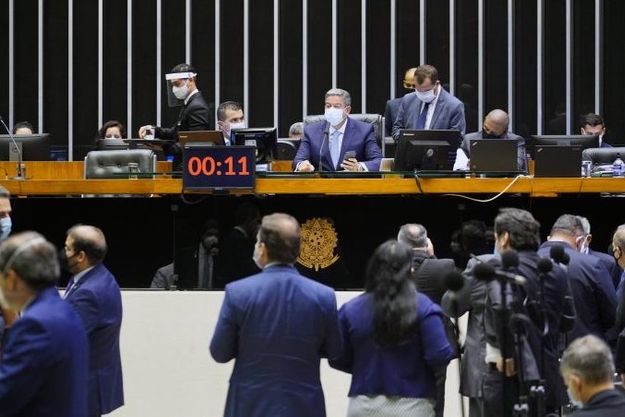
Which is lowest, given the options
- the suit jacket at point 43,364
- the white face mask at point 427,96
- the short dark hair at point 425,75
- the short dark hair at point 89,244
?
the suit jacket at point 43,364

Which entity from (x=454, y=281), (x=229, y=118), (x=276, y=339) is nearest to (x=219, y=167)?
(x=229, y=118)

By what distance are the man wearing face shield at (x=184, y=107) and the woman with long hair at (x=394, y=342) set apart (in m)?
4.96

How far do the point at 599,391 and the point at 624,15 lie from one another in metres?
11.0

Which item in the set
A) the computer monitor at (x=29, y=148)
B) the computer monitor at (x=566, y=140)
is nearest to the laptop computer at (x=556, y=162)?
the computer monitor at (x=566, y=140)

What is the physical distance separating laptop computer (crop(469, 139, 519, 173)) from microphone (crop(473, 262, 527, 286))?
3.63 meters

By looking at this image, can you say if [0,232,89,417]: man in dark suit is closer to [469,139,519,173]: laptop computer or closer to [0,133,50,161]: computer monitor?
[469,139,519,173]: laptop computer

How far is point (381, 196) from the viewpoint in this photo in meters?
9.48

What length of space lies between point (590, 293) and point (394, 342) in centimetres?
223

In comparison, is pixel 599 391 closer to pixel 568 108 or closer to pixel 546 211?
pixel 546 211

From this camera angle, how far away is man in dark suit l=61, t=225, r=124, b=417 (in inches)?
274

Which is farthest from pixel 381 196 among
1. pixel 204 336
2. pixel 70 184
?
pixel 70 184

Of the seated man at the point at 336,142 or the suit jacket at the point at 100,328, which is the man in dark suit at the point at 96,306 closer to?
the suit jacket at the point at 100,328

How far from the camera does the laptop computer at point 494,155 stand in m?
9.61

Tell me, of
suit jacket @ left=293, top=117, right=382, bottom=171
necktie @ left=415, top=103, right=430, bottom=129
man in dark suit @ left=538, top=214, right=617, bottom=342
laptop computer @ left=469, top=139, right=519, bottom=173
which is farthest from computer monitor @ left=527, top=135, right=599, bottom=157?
man in dark suit @ left=538, top=214, right=617, bottom=342
